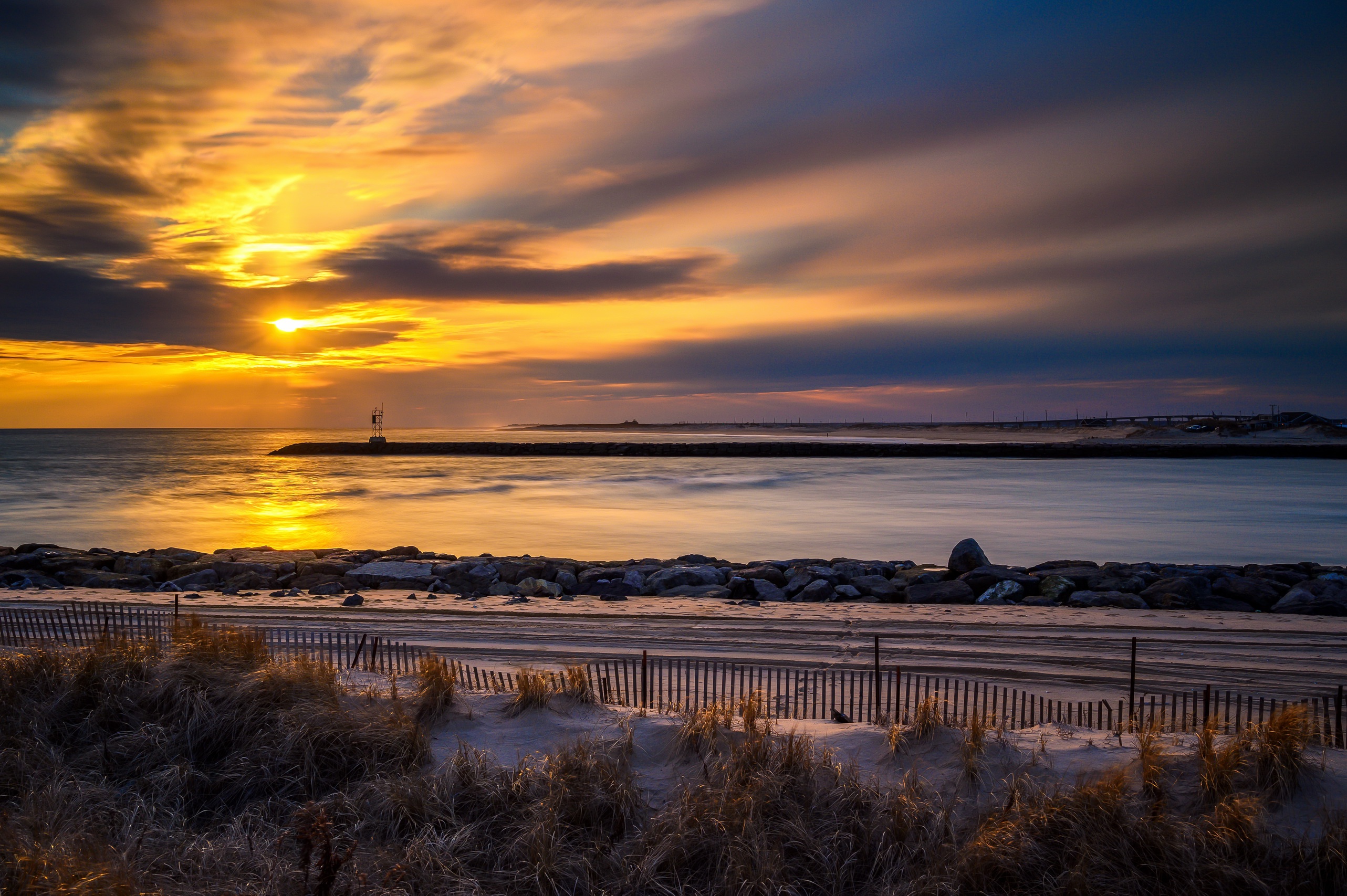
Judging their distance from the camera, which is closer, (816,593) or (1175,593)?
(1175,593)

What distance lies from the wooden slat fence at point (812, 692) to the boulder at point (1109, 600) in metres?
6.26

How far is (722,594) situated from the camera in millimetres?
18531

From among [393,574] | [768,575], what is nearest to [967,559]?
[768,575]

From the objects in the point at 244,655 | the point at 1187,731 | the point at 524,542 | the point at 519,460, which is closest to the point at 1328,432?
the point at 519,460

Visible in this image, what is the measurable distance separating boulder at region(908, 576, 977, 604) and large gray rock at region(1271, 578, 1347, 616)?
6.06 m

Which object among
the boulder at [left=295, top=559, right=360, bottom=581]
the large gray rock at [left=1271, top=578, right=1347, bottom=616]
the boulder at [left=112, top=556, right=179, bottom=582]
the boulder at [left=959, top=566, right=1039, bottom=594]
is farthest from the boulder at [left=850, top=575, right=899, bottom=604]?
the boulder at [left=112, top=556, right=179, bottom=582]

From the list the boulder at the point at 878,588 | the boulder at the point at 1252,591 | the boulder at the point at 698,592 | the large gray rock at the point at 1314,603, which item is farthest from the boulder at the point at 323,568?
the large gray rock at the point at 1314,603

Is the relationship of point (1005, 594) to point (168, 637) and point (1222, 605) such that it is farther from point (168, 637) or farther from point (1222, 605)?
point (168, 637)

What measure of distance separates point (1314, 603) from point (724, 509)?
2857 centimetres

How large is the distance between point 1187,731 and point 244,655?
1099 cm

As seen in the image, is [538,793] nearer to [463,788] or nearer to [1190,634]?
[463,788]

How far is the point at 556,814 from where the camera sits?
6988 millimetres

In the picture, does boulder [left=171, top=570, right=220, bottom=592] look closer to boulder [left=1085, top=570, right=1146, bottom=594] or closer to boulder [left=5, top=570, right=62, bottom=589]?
boulder [left=5, top=570, right=62, bottom=589]

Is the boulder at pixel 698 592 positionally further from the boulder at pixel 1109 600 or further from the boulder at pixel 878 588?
the boulder at pixel 1109 600
